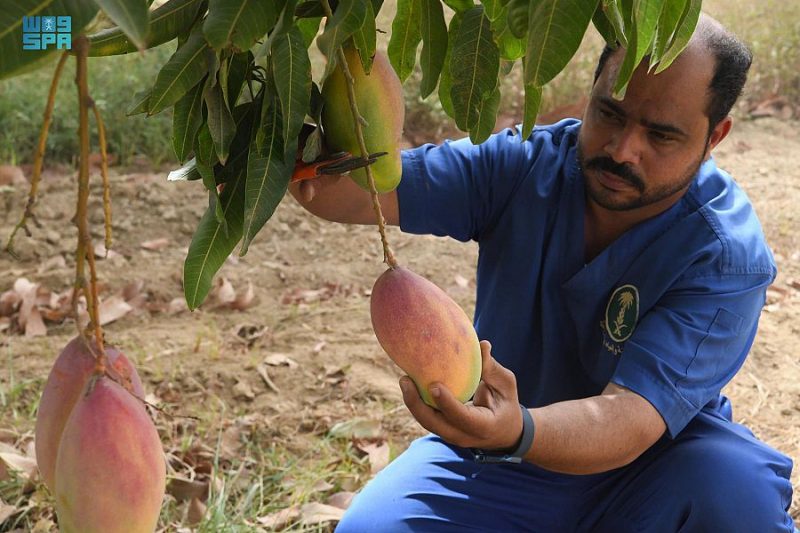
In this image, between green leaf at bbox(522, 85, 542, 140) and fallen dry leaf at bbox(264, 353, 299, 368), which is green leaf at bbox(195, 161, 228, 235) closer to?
green leaf at bbox(522, 85, 542, 140)

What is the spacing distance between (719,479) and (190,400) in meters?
1.39

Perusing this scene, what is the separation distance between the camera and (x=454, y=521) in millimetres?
1858

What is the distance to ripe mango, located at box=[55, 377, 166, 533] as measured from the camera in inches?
25.3

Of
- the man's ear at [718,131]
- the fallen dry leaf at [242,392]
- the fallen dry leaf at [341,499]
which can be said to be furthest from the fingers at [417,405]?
the fallen dry leaf at [242,392]

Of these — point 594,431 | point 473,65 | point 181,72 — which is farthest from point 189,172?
point 594,431

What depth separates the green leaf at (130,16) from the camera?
1.82 feet

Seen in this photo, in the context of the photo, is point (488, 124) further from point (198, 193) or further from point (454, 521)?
point (198, 193)

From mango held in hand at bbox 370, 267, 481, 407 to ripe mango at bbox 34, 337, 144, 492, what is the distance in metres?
0.29

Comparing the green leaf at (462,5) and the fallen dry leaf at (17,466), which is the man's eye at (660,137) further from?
the fallen dry leaf at (17,466)

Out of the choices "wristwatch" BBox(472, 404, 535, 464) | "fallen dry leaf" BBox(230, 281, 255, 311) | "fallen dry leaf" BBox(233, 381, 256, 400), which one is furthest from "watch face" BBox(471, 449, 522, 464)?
"fallen dry leaf" BBox(230, 281, 255, 311)

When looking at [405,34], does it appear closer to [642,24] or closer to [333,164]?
[333,164]

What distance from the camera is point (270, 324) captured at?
2.93 meters

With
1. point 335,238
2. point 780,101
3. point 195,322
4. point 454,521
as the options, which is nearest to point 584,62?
point 780,101

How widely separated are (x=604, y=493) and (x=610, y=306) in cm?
39
